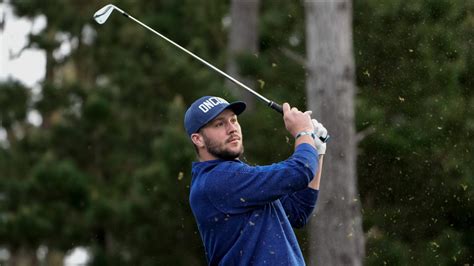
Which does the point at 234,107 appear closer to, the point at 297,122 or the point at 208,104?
the point at 208,104

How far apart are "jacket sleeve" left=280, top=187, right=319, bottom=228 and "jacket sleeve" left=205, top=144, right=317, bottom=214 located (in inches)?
21.6

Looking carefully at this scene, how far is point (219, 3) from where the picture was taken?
64.3 ft

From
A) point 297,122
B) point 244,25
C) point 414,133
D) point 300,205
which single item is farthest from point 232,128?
point 244,25

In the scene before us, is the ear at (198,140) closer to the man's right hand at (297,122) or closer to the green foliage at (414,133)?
the man's right hand at (297,122)

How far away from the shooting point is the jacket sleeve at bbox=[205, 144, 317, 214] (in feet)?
16.0

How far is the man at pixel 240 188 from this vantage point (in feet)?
16.1

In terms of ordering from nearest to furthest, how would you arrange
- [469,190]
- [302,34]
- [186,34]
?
[469,190], [302,34], [186,34]

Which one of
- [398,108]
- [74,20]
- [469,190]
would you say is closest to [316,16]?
[398,108]

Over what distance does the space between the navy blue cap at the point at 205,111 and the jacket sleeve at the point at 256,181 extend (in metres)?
0.25

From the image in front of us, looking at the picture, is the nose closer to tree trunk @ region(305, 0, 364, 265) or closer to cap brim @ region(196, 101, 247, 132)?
cap brim @ region(196, 101, 247, 132)

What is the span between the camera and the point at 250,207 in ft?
16.4

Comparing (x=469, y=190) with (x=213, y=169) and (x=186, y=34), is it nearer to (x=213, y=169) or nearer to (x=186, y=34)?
(x=213, y=169)

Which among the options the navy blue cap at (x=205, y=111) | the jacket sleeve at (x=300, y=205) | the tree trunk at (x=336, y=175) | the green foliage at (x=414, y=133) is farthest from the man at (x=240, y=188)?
the green foliage at (x=414, y=133)

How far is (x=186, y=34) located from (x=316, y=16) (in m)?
10.3
